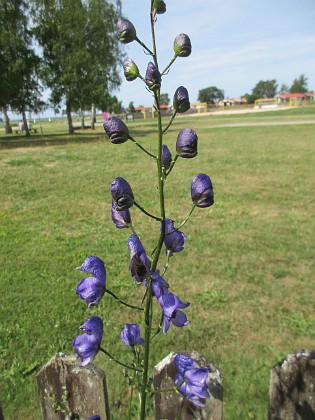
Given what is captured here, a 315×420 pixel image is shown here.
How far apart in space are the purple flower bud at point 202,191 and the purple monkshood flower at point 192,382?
1.72ft

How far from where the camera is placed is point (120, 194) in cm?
114

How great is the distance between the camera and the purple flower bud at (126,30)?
1.17 meters

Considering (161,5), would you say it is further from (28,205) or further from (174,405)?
(28,205)

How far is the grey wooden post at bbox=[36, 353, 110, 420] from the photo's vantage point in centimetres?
164

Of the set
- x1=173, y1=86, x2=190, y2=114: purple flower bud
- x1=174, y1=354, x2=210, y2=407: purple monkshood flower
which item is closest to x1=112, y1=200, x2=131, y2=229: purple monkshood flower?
x1=173, y1=86, x2=190, y2=114: purple flower bud

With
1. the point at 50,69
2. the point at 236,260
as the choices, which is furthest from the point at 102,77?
the point at 236,260

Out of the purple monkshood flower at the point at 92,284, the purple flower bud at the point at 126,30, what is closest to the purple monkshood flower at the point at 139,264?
the purple monkshood flower at the point at 92,284

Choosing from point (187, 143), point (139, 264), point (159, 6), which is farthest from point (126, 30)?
point (139, 264)

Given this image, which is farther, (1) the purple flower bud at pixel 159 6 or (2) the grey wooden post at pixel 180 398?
(2) the grey wooden post at pixel 180 398

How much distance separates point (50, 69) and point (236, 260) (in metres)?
25.2

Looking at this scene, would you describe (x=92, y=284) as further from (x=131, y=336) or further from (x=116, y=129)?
(x=116, y=129)

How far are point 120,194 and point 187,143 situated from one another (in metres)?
0.25

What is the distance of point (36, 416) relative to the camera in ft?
8.50

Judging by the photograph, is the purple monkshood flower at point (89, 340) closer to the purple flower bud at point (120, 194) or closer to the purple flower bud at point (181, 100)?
the purple flower bud at point (120, 194)
